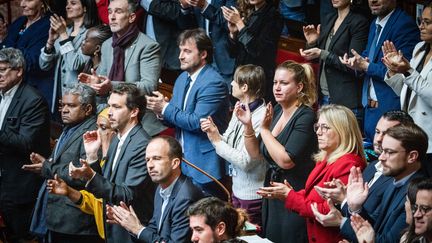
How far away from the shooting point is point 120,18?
26.9 feet

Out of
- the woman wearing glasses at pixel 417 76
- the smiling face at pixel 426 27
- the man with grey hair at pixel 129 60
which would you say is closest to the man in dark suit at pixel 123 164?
the man with grey hair at pixel 129 60

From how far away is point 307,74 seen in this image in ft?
22.1

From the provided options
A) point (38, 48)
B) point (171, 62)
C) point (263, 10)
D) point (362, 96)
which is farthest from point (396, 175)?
point (38, 48)

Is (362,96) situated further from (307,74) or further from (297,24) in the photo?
(297,24)

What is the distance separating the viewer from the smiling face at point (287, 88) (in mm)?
6676

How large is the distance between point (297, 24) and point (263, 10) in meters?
0.68

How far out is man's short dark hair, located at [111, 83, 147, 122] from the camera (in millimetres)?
7172

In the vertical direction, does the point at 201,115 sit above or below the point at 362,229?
below

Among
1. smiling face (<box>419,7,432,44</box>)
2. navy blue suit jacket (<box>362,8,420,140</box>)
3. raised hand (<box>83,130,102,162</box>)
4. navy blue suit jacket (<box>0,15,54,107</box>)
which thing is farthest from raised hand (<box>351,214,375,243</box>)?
navy blue suit jacket (<box>0,15,54,107</box>)

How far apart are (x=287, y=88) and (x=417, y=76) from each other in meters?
0.78

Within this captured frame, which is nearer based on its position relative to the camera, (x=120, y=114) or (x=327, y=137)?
(x=327, y=137)

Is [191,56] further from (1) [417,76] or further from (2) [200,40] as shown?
(1) [417,76]

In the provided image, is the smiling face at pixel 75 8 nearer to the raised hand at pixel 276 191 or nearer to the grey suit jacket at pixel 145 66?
the grey suit jacket at pixel 145 66

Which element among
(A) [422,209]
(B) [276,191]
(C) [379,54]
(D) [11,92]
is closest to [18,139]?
(D) [11,92]
